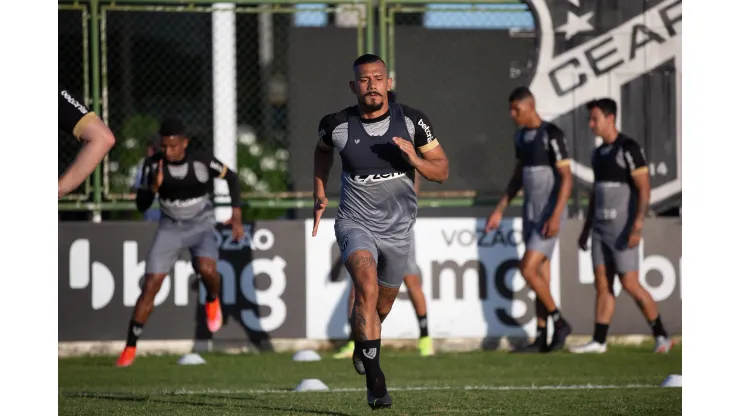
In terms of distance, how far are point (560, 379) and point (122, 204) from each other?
5.37 metres

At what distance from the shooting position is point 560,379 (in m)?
10.6

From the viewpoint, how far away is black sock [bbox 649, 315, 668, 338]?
505 inches

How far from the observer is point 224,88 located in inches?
589

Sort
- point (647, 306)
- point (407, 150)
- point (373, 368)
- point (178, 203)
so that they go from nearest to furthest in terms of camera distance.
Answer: point (373, 368) < point (407, 150) < point (647, 306) < point (178, 203)

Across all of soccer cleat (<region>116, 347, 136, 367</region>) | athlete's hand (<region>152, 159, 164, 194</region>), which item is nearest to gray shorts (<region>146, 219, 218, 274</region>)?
athlete's hand (<region>152, 159, 164, 194</region>)

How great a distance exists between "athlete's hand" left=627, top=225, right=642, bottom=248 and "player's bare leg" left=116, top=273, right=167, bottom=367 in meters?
4.58

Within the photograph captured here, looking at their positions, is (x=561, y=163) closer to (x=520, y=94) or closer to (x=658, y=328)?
(x=520, y=94)

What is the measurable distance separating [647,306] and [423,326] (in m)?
2.20

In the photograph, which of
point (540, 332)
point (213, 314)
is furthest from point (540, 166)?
point (213, 314)

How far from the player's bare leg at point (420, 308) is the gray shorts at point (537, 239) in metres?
1.20

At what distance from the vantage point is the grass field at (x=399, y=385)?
830cm

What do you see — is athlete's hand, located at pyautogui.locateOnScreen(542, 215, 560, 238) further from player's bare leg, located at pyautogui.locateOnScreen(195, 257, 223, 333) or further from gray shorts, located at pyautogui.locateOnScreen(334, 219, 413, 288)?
gray shorts, located at pyautogui.locateOnScreen(334, 219, 413, 288)

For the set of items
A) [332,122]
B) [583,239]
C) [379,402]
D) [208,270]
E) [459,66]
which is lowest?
[379,402]

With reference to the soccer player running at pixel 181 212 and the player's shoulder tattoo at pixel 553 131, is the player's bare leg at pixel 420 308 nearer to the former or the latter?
the soccer player running at pixel 181 212
